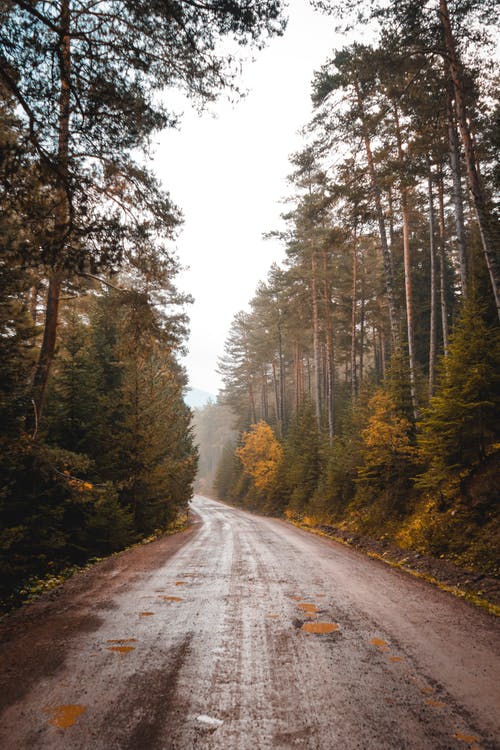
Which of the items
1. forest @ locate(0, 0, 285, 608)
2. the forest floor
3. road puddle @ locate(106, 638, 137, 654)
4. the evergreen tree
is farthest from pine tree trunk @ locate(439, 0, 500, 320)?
road puddle @ locate(106, 638, 137, 654)

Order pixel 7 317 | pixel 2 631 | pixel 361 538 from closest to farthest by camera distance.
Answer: pixel 2 631 → pixel 7 317 → pixel 361 538

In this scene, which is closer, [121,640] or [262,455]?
[121,640]

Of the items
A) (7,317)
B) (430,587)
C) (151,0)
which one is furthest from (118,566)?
(151,0)

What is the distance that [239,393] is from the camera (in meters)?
49.3

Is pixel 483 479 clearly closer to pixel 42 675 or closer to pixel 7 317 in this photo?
pixel 42 675

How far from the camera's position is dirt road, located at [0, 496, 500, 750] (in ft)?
7.91

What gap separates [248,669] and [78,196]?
6150 millimetres

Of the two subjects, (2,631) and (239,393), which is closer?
(2,631)

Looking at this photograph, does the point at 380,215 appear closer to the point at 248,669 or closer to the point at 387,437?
the point at 387,437

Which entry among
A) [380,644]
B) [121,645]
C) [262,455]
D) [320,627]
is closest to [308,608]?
[320,627]

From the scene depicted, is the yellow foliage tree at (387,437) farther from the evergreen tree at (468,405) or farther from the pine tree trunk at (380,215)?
the evergreen tree at (468,405)

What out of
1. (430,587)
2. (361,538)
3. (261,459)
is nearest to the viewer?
(430,587)

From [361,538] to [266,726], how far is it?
10.6m

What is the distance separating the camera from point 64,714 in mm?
2568
